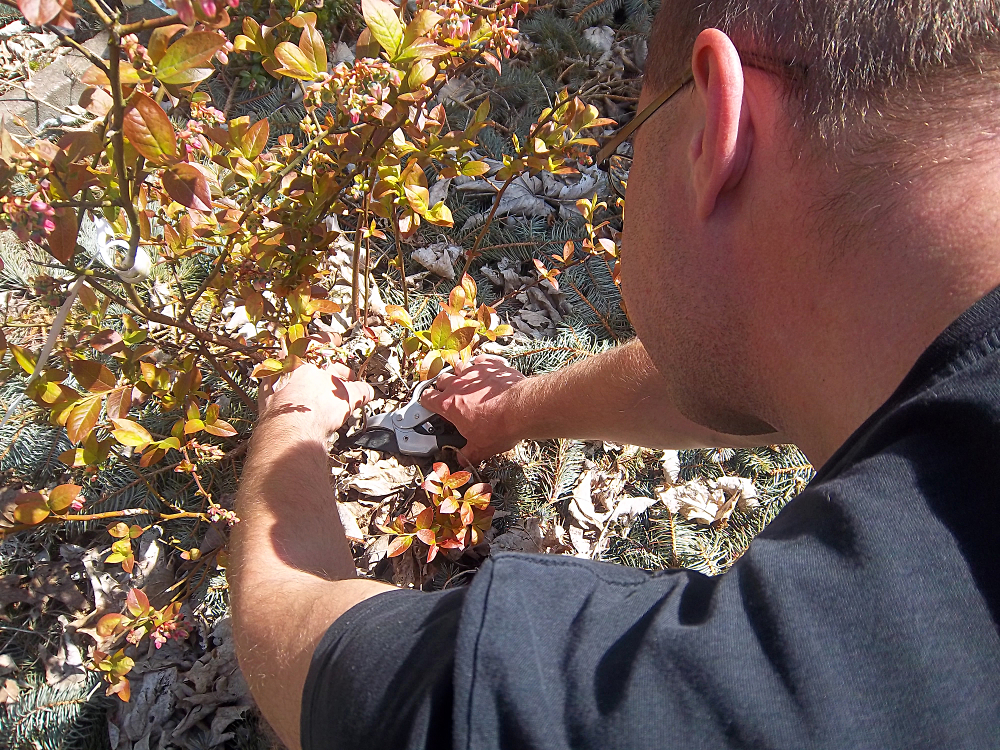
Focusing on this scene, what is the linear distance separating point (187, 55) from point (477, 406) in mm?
1392

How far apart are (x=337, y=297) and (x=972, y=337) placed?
196 centimetres

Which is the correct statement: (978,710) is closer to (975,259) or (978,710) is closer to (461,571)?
(975,259)

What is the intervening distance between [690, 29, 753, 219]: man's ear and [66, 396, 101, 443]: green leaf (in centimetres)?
113

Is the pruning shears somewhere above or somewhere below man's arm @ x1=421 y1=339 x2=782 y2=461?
below

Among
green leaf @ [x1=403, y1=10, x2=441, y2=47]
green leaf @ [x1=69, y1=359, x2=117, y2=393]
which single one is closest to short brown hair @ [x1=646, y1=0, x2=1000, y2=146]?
green leaf @ [x1=403, y1=10, x2=441, y2=47]

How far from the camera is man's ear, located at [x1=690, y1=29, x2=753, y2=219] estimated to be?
953 millimetres

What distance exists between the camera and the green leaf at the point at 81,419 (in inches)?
44.5

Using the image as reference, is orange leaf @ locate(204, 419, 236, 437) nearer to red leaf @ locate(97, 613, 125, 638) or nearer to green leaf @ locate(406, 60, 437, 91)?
red leaf @ locate(97, 613, 125, 638)

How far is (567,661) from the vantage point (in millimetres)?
752

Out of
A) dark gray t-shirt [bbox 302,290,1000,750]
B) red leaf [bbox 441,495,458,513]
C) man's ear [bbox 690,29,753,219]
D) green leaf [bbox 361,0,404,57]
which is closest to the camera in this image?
dark gray t-shirt [bbox 302,290,1000,750]

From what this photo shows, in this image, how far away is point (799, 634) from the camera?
0.69 m

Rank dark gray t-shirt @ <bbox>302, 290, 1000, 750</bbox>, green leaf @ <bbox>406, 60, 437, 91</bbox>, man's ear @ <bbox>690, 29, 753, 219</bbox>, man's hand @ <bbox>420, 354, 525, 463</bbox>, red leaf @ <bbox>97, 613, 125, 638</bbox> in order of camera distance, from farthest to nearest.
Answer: man's hand @ <bbox>420, 354, 525, 463</bbox>
red leaf @ <bbox>97, 613, 125, 638</bbox>
green leaf @ <bbox>406, 60, 437, 91</bbox>
man's ear @ <bbox>690, 29, 753, 219</bbox>
dark gray t-shirt @ <bbox>302, 290, 1000, 750</bbox>

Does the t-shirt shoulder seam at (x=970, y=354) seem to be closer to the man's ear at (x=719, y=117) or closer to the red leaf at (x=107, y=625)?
the man's ear at (x=719, y=117)

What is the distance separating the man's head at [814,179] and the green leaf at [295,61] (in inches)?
26.2
